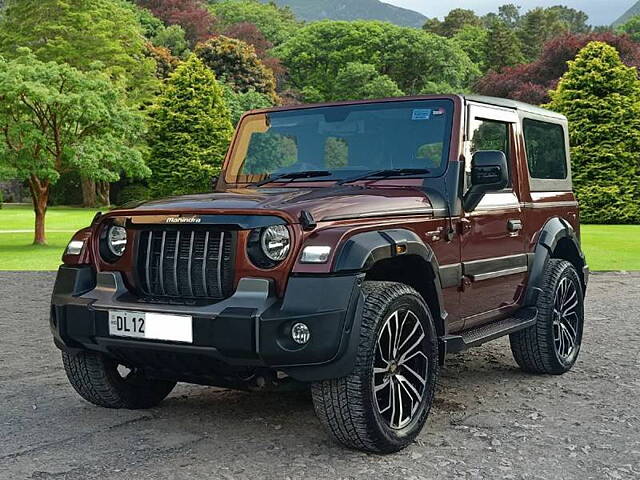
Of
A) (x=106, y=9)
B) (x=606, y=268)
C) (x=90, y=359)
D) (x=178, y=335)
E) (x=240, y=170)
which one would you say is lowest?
(x=606, y=268)

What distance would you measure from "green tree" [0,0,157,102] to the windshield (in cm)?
4088

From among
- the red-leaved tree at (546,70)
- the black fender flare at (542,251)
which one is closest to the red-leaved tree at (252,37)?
the red-leaved tree at (546,70)

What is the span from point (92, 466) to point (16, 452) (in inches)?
21.3

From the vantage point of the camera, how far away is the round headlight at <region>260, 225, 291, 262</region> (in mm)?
4145

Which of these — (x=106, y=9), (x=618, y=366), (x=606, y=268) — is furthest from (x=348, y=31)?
(x=618, y=366)

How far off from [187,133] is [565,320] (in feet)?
129

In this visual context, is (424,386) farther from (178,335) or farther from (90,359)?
(90,359)

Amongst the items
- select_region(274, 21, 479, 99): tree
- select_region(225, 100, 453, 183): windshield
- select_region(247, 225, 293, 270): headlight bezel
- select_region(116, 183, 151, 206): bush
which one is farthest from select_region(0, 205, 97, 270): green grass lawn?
select_region(274, 21, 479, 99): tree

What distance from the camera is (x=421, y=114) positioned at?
18.0 feet

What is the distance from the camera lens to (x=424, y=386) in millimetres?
4656

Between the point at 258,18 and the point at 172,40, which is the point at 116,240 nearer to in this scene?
the point at 172,40

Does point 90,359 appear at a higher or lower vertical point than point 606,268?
higher

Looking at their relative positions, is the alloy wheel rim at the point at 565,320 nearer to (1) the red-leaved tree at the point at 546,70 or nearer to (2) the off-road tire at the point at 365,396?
(2) the off-road tire at the point at 365,396

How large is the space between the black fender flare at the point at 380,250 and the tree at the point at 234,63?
51.9 m
